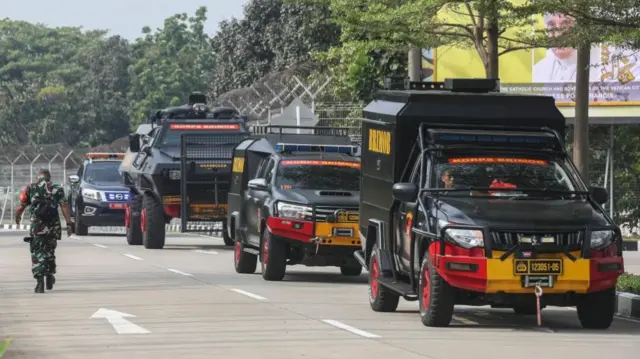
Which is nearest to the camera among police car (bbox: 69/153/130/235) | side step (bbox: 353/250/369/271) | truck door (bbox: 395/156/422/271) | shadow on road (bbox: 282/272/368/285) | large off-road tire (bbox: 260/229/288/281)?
truck door (bbox: 395/156/422/271)

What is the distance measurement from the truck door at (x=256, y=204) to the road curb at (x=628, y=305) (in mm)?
6379

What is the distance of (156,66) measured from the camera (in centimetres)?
11006

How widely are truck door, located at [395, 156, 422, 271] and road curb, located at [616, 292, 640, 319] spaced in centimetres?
286

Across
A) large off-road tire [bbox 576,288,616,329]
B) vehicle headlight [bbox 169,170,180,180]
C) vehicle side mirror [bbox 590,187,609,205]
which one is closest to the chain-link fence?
vehicle headlight [bbox 169,170,180,180]

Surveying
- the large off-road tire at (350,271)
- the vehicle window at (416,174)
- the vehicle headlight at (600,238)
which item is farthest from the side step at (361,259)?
the large off-road tire at (350,271)

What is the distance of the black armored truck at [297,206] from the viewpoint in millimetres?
21062

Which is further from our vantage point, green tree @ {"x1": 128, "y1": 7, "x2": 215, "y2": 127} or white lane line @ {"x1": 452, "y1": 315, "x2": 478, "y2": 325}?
green tree @ {"x1": 128, "y1": 7, "x2": 215, "y2": 127}

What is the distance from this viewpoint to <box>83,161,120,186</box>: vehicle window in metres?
40.8

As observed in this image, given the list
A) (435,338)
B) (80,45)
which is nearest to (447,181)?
(435,338)

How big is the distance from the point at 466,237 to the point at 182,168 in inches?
665

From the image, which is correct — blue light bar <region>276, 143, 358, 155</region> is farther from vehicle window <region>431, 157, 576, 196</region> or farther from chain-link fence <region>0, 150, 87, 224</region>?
chain-link fence <region>0, 150, 87, 224</region>

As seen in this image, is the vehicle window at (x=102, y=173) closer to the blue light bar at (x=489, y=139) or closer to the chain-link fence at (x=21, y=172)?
the chain-link fence at (x=21, y=172)

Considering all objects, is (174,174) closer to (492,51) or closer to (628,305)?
(492,51)

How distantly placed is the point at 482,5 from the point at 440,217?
7.54 m
